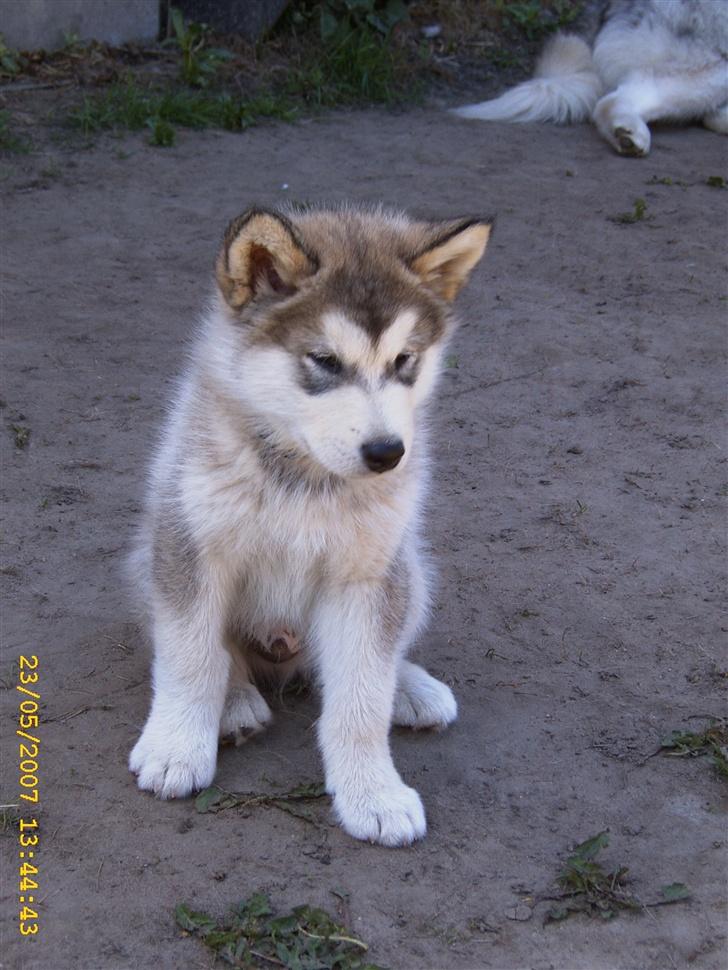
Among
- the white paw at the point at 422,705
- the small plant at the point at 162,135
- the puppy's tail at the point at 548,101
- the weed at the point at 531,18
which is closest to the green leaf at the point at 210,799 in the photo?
the white paw at the point at 422,705

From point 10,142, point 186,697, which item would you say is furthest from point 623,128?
point 186,697

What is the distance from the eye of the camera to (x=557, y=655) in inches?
182

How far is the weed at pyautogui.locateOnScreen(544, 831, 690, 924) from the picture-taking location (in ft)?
11.0

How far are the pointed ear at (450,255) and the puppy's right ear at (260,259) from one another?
0.38 m

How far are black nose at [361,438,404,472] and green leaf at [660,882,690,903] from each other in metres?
1.37

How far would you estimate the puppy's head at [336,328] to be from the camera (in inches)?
132

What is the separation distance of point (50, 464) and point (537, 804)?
2.71 m

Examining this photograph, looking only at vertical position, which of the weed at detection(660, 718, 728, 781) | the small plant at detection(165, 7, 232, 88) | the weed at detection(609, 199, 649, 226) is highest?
the weed at detection(660, 718, 728, 781)

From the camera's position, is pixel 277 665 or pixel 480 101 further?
pixel 480 101

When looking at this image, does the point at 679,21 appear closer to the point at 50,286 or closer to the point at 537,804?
the point at 50,286

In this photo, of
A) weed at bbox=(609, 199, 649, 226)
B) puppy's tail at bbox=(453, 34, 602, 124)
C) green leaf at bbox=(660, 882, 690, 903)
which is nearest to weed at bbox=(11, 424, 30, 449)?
green leaf at bbox=(660, 882, 690, 903)

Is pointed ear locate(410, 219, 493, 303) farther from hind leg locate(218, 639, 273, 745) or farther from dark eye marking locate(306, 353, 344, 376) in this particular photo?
hind leg locate(218, 639, 273, 745)

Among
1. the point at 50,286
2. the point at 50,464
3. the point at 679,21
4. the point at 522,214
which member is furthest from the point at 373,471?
the point at 679,21

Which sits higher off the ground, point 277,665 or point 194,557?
point 194,557
